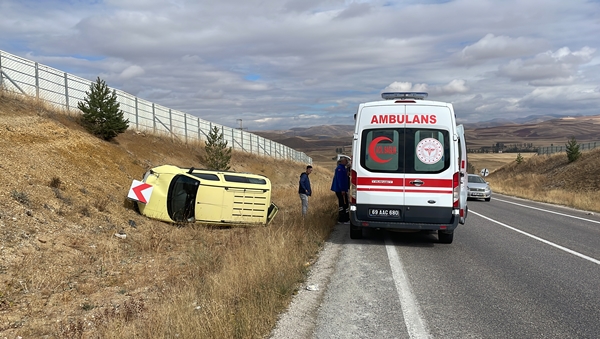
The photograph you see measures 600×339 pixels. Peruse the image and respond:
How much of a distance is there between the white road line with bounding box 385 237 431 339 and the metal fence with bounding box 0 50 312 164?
16.4 meters

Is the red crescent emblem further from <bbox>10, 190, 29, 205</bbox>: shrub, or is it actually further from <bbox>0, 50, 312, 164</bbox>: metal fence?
<bbox>0, 50, 312, 164</bbox>: metal fence

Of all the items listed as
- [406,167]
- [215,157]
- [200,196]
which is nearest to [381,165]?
[406,167]

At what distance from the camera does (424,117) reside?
870 cm

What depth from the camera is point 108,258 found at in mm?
8414

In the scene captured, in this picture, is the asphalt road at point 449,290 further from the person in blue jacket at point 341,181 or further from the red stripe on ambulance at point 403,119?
the red stripe on ambulance at point 403,119

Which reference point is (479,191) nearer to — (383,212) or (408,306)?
(383,212)

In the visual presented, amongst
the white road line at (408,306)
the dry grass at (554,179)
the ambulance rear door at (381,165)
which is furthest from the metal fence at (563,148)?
the white road line at (408,306)

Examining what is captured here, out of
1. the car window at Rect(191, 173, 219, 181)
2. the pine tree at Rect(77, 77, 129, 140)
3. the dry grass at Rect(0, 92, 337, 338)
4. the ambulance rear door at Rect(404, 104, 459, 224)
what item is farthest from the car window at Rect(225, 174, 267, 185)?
the pine tree at Rect(77, 77, 129, 140)

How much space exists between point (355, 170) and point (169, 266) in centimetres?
386

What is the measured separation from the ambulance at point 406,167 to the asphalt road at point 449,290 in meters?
0.63

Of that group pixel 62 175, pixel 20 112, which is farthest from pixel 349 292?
pixel 20 112

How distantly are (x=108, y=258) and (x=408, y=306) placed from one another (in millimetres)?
5685

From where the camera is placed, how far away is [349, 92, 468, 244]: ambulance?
8.60 metres

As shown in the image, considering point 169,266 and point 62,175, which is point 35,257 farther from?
point 62,175
